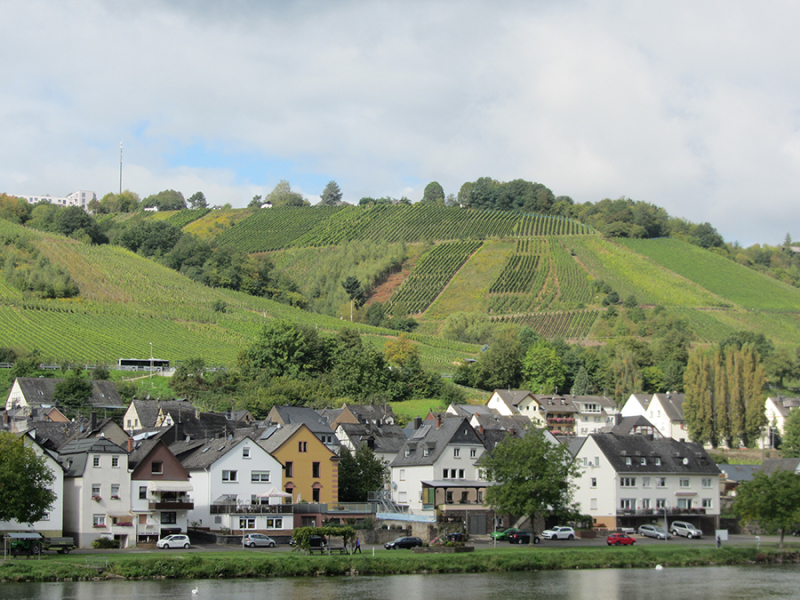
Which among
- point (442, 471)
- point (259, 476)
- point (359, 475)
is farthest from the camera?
point (359, 475)

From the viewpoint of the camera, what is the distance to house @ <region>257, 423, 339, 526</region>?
219 ft

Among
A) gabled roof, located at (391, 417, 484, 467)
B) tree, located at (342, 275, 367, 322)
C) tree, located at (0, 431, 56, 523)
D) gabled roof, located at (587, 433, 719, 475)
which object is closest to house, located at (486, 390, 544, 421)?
gabled roof, located at (587, 433, 719, 475)

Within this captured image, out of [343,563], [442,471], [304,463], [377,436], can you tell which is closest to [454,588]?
[343,563]

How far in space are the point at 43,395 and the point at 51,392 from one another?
3.16 feet

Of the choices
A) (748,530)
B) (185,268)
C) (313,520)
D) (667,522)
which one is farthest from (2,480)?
(185,268)

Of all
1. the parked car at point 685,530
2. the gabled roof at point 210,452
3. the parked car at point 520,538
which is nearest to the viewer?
the parked car at point 520,538

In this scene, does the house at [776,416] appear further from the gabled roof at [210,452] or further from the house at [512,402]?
the gabled roof at [210,452]

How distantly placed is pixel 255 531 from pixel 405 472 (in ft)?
53.0

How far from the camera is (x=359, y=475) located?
7275 cm

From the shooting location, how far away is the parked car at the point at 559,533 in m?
62.2

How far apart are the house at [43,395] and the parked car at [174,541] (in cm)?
4418

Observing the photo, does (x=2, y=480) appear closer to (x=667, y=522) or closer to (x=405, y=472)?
(x=405, y=472)

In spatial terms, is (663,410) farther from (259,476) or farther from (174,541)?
(174,541)

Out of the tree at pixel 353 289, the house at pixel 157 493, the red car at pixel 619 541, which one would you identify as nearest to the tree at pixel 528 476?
the red car at pixel 619 541
